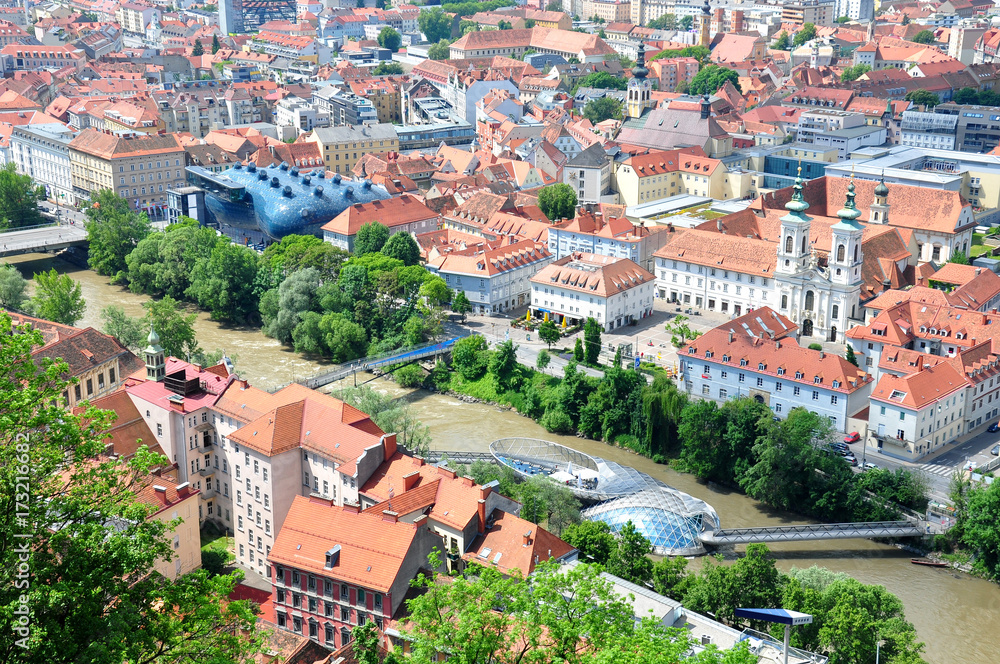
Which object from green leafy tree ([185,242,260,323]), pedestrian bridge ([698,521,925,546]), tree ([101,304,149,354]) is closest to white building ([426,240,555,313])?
green leafy tree ([185,242,260,323])

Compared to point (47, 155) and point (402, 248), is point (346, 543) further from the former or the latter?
point (47, 155)

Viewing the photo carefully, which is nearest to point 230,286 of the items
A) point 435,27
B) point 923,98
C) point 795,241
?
point 795,241

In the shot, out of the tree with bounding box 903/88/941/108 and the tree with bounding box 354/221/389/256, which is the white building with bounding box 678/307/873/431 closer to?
the tree with bounding box 354/221/389/256

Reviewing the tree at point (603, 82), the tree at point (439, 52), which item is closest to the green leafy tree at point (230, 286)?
the tree at point (603, 82)

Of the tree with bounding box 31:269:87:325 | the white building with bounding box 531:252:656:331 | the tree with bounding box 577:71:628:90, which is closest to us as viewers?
the tree with bounding box 31:269:87:325

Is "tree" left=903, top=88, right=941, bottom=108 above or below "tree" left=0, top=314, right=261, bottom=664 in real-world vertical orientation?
below

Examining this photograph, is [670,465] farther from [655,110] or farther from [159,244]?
[655,110]
